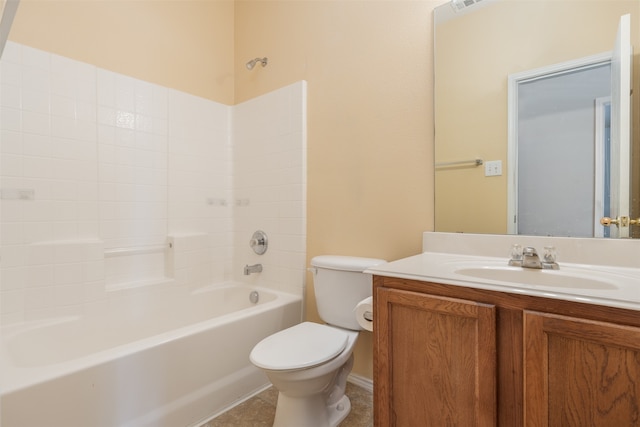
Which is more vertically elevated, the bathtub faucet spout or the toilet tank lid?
the toilet tank lid

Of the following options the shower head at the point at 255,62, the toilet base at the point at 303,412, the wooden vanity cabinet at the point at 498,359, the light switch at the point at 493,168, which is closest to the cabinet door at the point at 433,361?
the wooden vanity cabinet at the point at 498,359

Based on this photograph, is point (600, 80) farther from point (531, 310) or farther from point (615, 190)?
point (531, 310)

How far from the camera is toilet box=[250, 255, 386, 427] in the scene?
1.32 meters

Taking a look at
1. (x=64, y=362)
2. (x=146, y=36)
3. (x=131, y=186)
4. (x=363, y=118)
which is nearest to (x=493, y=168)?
(x=363, y=118)

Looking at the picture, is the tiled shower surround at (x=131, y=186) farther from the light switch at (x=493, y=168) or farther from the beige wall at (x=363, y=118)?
the light switch at (x=493, y=168)

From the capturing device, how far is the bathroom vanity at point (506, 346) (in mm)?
755

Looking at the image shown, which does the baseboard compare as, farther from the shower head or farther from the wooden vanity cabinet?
the shower head

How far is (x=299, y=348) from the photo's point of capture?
142 centimetres

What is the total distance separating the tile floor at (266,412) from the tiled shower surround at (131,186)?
0.67m

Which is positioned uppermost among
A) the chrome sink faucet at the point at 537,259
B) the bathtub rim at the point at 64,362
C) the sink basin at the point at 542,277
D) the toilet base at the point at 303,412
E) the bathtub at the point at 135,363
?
the chrome sink faucet at the point at 537,259

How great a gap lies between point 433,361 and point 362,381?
38.9 inches

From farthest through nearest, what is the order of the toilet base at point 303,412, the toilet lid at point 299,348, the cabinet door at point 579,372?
1. the toilet base at point 303,412
2. the toilet lid at point 299,348
3. the cabinet door at point 579,372

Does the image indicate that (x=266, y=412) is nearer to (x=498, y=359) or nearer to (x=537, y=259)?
(x=498, y=359)

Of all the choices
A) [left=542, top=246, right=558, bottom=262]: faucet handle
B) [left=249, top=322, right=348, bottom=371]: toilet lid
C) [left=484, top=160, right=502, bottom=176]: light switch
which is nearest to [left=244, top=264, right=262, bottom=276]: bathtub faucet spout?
[left=249, top=322, right=348, bottom=371]: toilet lid
